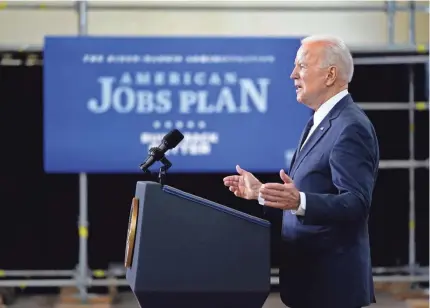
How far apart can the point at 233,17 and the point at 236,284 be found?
4.33 meters

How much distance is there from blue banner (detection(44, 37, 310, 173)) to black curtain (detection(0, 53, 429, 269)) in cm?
46

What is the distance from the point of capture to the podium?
1.89 metres

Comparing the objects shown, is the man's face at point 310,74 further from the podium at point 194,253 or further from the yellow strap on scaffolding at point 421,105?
the yellow strap on scaffolding at point 421,105

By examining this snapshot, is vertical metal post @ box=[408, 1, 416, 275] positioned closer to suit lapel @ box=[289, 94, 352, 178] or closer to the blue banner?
the blue banner

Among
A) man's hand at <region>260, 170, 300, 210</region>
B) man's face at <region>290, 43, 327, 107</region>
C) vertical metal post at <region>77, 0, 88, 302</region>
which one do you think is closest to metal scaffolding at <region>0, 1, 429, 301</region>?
vertical metal post at <region>77, 0, 88, 302</region>

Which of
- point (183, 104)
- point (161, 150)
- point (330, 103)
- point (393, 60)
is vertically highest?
point (393, 60)

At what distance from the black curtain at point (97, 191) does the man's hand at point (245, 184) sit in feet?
9.81

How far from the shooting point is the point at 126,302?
523 cm

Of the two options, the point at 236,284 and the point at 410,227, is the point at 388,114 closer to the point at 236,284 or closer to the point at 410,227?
the point at 410,227

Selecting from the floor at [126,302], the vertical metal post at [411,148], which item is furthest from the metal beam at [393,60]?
the floor at [126,302]

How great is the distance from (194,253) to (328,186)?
408 mm

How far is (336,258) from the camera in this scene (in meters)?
2.06

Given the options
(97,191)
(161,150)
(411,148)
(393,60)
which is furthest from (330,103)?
(97,191)

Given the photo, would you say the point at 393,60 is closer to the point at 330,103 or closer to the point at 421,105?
the point at 421,105
